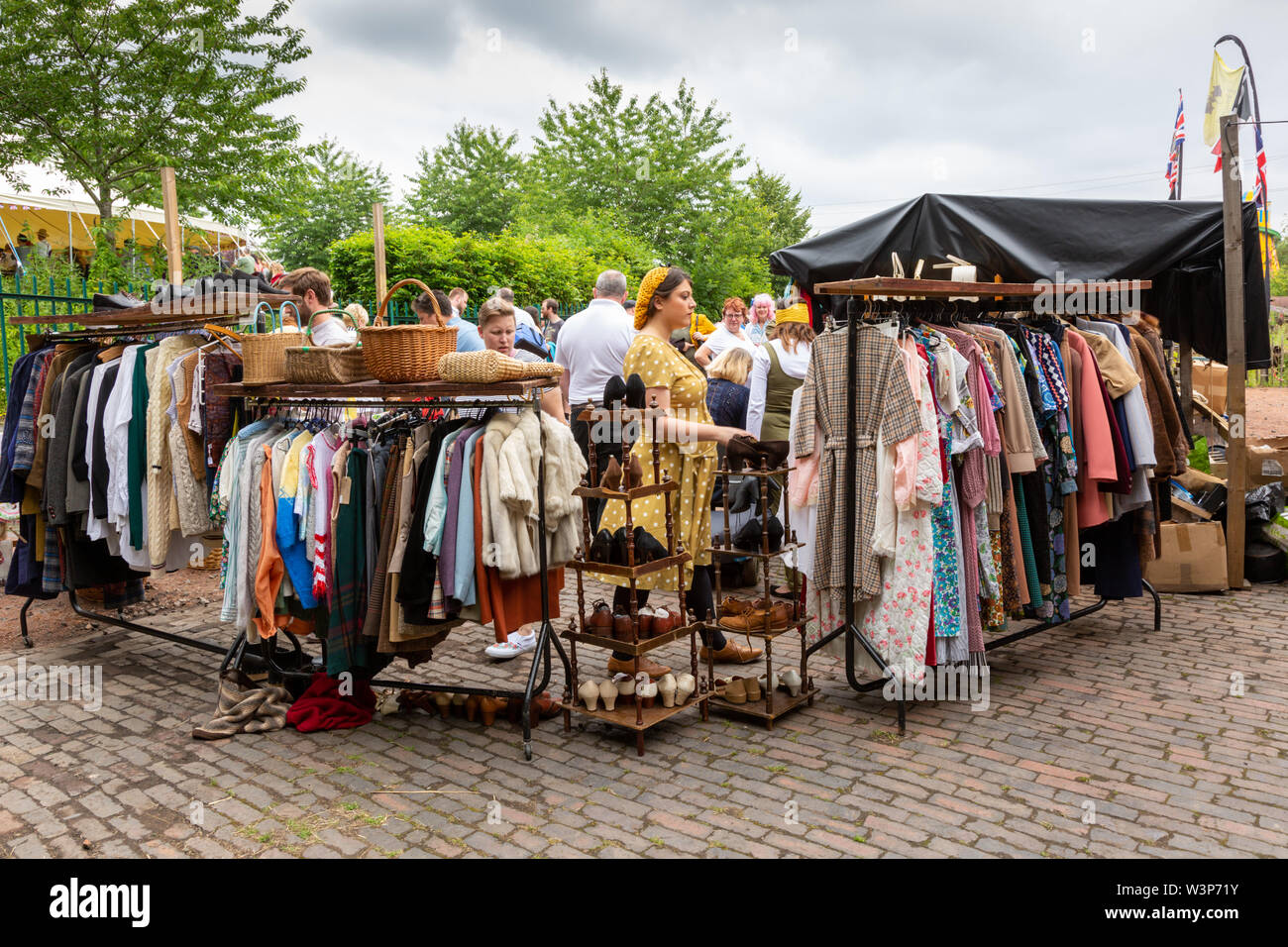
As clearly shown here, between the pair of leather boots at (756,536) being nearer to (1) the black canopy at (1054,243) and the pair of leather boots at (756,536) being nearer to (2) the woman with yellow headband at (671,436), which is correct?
(2) the woman with yellow headband at (671,436)

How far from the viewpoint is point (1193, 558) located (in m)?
6.87

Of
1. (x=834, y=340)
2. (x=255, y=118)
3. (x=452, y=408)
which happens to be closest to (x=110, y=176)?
(x=255, y=118)

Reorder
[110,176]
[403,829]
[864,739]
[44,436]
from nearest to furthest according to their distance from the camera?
[403,829] < [864,739] < [44,436] < [110,176]

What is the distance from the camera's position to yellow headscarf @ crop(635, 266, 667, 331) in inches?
186

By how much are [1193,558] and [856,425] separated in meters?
3.89

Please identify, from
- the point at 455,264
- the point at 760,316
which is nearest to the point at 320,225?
the point at 455,264

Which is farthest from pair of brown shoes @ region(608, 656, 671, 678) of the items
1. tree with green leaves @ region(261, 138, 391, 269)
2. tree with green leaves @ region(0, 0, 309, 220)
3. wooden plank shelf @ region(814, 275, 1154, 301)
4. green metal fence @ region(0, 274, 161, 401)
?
tree with green leaves @ region(261, 138, 391, 269)

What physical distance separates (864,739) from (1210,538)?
3992 mm

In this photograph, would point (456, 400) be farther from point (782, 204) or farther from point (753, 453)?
point (782, 204)

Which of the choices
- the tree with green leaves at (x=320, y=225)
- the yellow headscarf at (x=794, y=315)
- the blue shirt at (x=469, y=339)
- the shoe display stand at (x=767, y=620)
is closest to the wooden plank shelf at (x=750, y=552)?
the shoe display stand at (x=767, y=620)

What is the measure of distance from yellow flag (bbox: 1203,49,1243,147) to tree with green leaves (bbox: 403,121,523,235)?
2224cm
